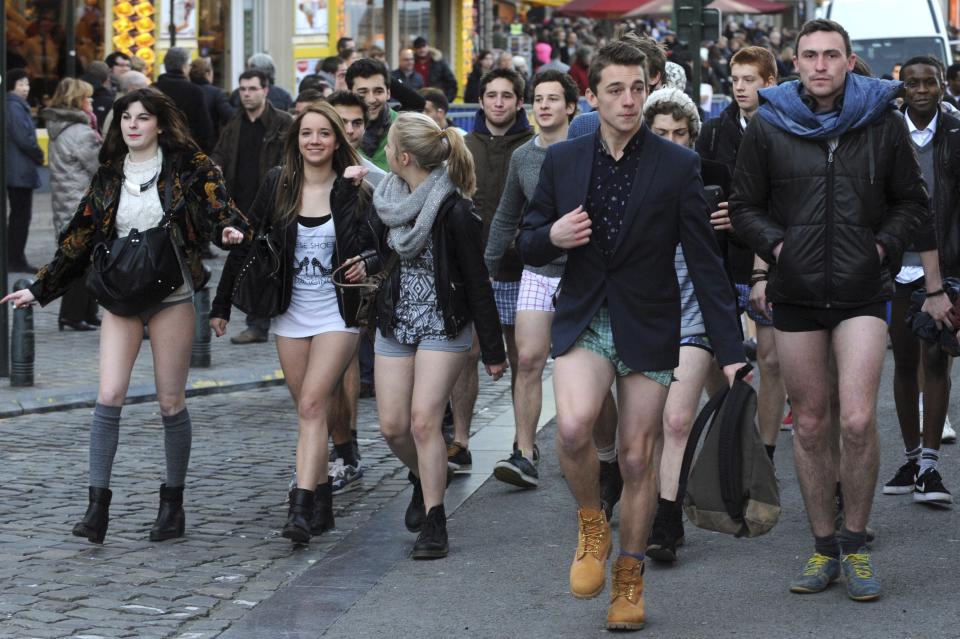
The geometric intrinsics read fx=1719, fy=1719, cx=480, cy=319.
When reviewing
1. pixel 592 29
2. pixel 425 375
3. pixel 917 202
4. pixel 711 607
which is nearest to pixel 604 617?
pixel 711 607

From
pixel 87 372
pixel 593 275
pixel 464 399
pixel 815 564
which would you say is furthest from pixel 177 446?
pixel 87 372

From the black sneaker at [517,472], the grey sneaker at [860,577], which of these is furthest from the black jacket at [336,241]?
the grey sneaker at [860,577]

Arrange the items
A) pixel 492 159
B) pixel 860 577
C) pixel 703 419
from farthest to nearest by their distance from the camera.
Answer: pixel 492 159, pixel 860 577, pixel 703 419

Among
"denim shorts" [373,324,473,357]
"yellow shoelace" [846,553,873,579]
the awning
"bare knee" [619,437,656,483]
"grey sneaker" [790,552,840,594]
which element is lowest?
"grey sneaker" [790,552,840,594]

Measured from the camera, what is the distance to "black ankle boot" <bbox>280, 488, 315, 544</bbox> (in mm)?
6801

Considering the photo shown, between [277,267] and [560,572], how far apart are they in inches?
66.3

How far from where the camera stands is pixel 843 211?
5977 mm

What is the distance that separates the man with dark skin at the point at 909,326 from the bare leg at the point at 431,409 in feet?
6.82

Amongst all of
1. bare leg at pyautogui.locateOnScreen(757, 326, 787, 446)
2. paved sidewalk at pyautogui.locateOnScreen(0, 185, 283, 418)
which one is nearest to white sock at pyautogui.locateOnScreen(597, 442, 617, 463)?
bare leg at pyautogui.locateOnScreen(757, 326, 787, 446)

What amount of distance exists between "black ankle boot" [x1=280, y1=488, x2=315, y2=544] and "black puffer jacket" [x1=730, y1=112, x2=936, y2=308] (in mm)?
2090

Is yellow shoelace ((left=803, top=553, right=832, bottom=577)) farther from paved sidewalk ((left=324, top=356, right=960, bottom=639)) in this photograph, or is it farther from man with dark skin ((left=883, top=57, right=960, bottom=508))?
man with dark skin ((left=883, top=57, right=960, bottom=508))

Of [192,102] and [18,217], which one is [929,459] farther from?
[18,217]

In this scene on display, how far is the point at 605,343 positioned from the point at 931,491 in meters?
2.49

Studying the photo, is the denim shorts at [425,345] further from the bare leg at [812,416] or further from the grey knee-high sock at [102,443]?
the bare leg at [812,416]
